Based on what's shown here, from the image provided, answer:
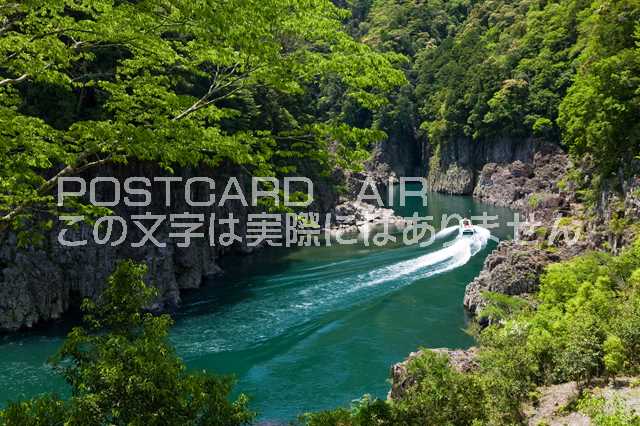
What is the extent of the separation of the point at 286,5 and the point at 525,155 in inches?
2661

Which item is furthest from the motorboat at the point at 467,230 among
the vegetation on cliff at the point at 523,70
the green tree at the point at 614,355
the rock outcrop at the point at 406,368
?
the green tree at the point at 614,355

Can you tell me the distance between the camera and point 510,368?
42.7 ft

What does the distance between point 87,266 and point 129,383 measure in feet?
78.0

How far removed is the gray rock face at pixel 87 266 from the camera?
25828 millimetres

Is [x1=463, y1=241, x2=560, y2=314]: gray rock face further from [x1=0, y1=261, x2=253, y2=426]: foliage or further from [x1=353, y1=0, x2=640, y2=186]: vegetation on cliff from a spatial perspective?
[x1=0, y1=261, x2=253, y2=426]: foliage

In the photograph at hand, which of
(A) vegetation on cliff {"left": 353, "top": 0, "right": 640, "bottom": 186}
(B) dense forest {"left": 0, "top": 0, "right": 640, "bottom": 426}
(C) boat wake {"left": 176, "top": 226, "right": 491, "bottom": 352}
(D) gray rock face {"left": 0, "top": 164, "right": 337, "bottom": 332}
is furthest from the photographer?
(A) vegetation on cliff {"left": 353, "top": 0, "right": 640, "bottom": 186}

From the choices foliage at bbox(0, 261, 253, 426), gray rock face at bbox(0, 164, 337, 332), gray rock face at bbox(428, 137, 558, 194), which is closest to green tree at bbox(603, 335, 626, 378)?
foliage at bbox(0, 261, 253, 426)

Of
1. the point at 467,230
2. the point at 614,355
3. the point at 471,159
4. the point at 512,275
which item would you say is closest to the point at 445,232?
the point at 467,230

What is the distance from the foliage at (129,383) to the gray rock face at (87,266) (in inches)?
705

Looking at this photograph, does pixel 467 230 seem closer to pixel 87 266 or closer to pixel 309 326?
pixel 309 326

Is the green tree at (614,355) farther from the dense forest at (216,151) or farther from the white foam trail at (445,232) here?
the white foam trail at (445,232)

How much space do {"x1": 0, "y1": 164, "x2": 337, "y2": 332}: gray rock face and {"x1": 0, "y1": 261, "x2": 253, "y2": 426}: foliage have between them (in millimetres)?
17898

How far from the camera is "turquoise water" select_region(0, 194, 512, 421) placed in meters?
20.9

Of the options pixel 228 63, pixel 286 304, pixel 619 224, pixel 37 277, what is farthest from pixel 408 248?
pixel 228 63
